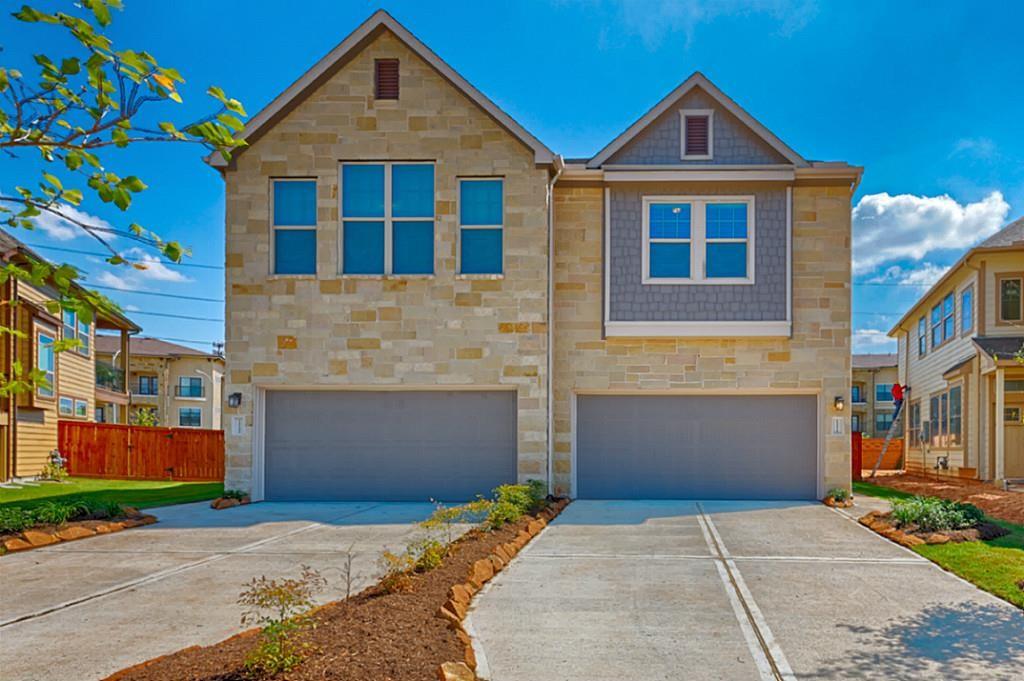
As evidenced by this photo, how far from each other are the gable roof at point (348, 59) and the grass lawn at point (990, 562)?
9231 millimetres

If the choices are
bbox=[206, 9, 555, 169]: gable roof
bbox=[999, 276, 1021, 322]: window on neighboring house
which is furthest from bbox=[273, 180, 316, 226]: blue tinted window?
bbox=[999, 276, 1021, 322]: window on neighboring house

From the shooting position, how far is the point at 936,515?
11578mm

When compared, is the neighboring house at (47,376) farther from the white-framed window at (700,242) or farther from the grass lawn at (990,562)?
the grass lawn at (990,562)

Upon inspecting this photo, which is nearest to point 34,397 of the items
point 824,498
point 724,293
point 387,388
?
point 387,388

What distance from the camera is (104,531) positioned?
39.6 feet

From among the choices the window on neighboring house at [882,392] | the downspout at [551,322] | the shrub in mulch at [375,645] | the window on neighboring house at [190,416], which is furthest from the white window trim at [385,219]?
the window on neighboring house at [882,392]

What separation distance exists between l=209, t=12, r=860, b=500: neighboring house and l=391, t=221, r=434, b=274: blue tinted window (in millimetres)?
41

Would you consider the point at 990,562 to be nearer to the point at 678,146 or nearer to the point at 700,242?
the point at 700,242

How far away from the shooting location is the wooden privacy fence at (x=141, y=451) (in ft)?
80.5

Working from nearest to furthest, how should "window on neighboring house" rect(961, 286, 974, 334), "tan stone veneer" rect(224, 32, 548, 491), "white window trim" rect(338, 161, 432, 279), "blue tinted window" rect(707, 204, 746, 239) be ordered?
1. "tan stone veneer" rect(224, 32, 548, 491)
2. "white window trim" rect(338, 161, 432, 279)
3. "blue tinted window" rect(707, 204, 746, 239)
4. "window on neighboring house" rect(961, 286, 974, 334)

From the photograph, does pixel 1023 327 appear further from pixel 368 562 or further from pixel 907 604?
pixel 368 562

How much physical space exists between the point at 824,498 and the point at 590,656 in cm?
1129

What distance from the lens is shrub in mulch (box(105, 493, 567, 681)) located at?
5.18 metres

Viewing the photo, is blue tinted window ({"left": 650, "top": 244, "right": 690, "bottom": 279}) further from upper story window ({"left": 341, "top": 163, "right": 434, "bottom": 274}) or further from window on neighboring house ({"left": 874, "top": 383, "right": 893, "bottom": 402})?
window on neighboring house ({"left": 874, "top": 383, "right": 893, "bottom": 402})
